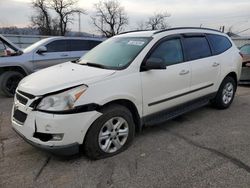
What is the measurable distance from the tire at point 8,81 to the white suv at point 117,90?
12.1 ft

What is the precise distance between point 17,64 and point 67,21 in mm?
51603

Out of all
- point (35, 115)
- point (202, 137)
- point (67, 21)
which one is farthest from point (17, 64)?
point (67, 21)

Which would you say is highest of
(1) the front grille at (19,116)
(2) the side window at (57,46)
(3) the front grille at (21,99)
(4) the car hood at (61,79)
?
(2) the side window at (57,46)

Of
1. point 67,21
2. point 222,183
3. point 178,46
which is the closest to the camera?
point 222,183

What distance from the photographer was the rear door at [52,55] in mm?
8031

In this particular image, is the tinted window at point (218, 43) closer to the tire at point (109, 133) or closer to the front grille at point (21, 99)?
the tire at point (109, 133)

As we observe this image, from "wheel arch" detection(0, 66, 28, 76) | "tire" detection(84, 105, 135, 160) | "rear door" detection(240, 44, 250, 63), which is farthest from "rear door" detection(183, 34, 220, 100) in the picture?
"wheel arch" detection(0, 66, 28, 76)

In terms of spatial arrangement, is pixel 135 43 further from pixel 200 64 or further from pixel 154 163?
pixel 154 163

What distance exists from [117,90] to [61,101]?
77cm

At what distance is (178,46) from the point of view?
4.63 m

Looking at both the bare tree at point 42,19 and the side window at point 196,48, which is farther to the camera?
the bare tree at point 42,19

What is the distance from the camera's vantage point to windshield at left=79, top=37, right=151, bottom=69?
404 centimetres

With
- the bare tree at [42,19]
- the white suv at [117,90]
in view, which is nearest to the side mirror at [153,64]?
the white suv at [117,90]

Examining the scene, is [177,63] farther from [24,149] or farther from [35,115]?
[24,149]
